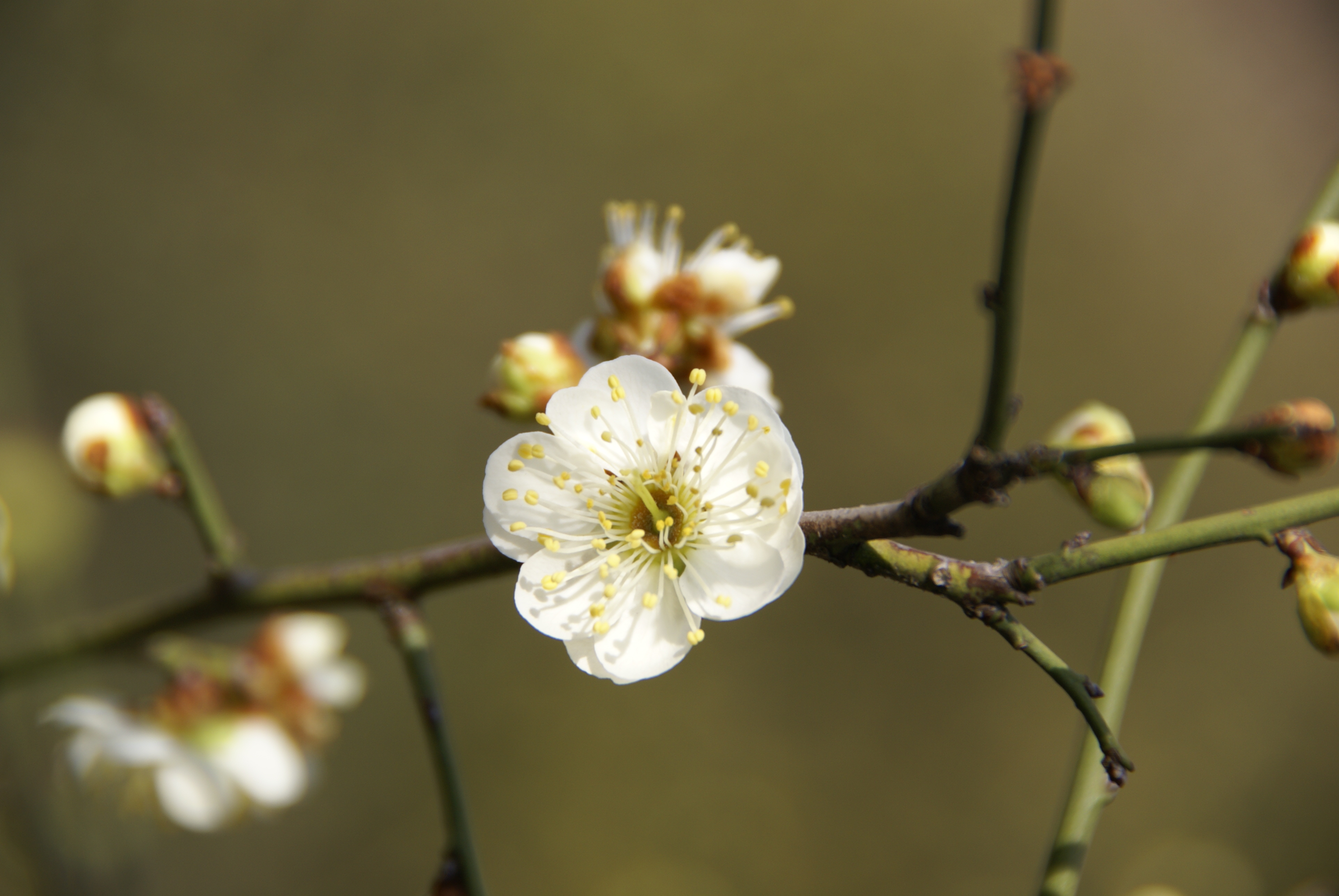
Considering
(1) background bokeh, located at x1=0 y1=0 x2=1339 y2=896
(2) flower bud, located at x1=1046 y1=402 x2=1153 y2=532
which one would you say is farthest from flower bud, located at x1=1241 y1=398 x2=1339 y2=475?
(1) background bokeh, located at x1=0 y1=0 x2=1339 y2=896

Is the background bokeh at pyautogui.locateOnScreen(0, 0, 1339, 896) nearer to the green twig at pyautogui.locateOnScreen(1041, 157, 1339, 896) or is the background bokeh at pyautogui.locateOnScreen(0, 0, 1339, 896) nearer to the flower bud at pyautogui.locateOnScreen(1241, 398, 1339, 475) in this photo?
the green twig at pyautogui.locateOnScreen(1041, 157, 1339, 896)

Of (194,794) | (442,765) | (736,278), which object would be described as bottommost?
(194,794)

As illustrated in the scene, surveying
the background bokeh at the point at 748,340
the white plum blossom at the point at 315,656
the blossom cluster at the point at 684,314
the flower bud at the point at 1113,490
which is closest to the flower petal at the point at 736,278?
the blossom cluster at the point at 684,314

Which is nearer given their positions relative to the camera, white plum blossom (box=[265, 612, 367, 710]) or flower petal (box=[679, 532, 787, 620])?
flower petal (box=[679, 532, 787, 620])

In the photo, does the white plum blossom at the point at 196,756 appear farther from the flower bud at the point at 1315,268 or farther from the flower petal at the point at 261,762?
the flower bud at the point at 1315,268

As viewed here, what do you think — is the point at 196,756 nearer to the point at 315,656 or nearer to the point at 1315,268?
the point at 315,656

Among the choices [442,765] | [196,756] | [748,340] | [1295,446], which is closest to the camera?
[1295,446]

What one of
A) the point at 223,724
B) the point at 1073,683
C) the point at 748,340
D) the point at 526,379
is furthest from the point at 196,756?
the point at 748,340
